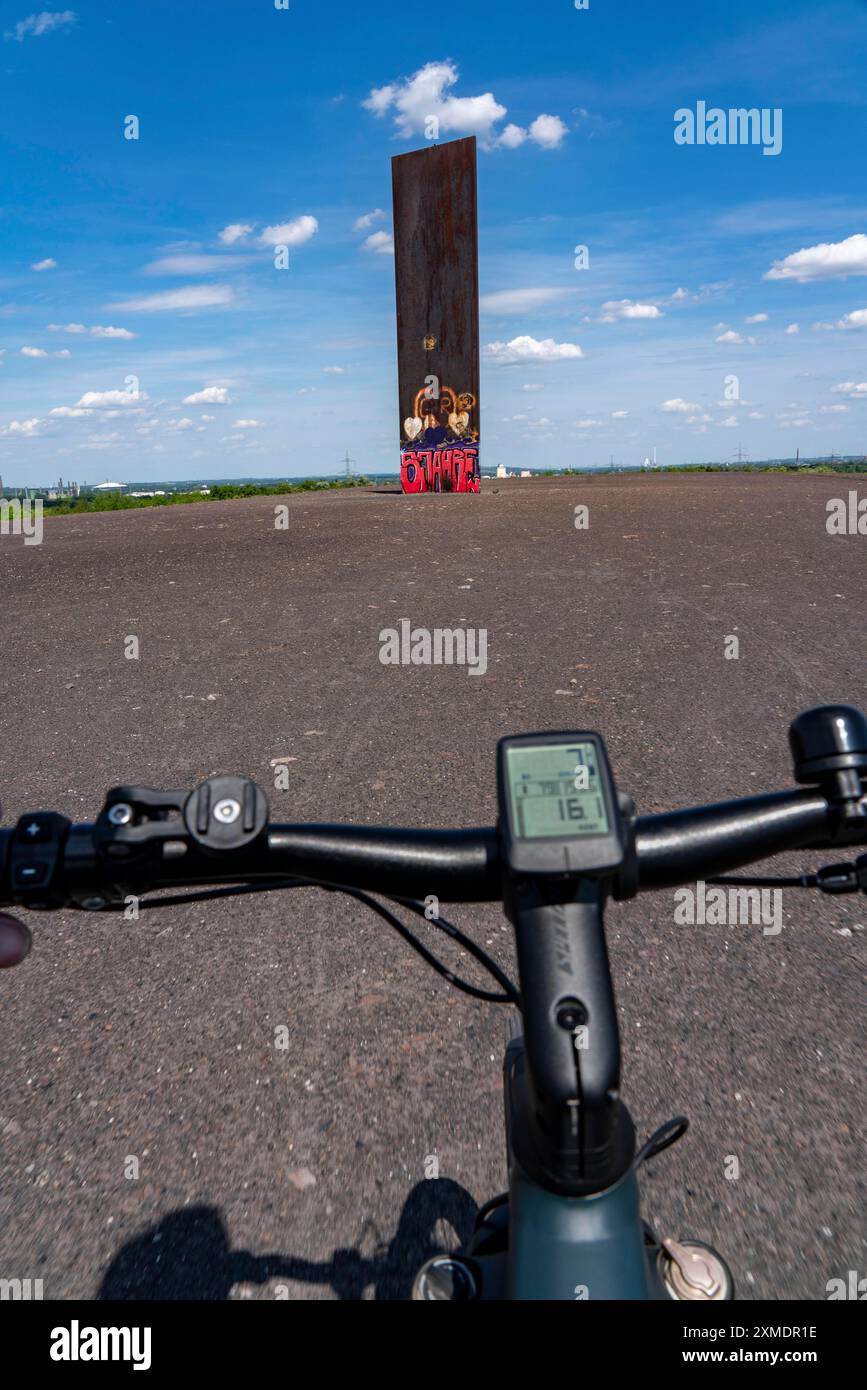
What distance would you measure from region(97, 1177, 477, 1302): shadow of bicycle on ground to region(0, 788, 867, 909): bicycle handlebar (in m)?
1.24

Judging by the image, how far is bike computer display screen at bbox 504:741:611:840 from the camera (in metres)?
0.95

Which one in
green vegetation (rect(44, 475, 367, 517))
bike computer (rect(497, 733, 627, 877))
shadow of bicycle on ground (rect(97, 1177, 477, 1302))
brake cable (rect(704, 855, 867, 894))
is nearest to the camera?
bike computer (rect(497, 733, 627, 877))

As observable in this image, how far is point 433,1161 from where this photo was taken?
2.21 m

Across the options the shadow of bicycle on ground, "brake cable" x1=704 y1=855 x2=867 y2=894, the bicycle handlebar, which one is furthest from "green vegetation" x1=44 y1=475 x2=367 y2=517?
"brake cable" x1=704 y1=855 x2=867 y2=894

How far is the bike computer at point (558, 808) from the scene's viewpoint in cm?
93

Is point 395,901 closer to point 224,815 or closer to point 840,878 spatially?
point 224,815

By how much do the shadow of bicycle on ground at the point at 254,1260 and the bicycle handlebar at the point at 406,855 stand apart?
1236mm

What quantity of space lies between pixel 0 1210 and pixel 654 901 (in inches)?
90.3

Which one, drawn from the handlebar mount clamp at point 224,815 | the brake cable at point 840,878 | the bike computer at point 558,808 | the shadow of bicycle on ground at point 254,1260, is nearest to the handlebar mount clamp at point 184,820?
the handlebar mount clamp at point 224,815

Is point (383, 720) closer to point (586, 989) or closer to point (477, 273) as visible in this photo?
point (586, 989)

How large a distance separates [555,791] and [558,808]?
2 cm

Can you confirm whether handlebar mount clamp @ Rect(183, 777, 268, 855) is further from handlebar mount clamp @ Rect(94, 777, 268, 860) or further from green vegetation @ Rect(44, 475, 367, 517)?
green vegetation @ Rect(44, 475, 367, 517)

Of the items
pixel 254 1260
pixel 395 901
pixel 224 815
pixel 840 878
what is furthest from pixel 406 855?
pixel 254 1260

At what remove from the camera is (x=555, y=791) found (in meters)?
0.97
